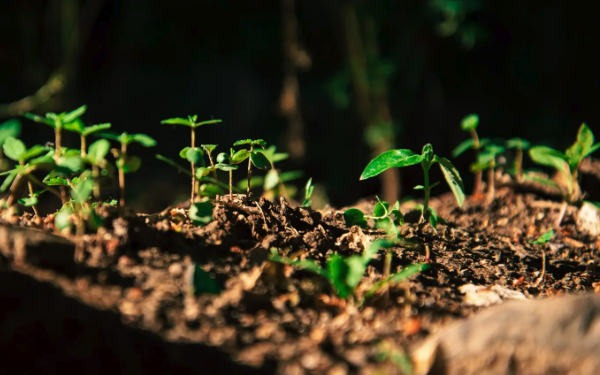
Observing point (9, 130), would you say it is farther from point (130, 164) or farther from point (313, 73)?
point (313, 73)

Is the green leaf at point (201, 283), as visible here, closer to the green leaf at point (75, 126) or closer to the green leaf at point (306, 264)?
the green leaf at point (306, 264)

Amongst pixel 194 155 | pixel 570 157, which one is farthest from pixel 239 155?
pixel 570 157

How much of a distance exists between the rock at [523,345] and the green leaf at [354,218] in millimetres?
497

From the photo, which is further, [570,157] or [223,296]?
[570,157]

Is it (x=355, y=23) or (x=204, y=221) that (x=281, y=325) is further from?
(x=355, y=23)

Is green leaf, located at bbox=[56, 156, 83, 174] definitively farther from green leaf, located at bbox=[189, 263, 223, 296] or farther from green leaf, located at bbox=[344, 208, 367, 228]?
green leaf, located at bbox=[344, 208, 367, 228]

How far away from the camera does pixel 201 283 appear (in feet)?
3.14

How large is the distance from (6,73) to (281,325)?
18.2 ft

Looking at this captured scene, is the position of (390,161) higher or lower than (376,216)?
higher

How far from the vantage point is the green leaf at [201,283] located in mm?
946

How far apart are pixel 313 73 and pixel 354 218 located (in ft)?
12.0

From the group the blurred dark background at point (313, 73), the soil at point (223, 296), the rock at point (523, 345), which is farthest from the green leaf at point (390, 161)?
the blurred dark background at point (313, 73)

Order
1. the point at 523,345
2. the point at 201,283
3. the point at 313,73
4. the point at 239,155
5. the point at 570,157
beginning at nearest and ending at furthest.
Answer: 1. the point at 523,345
2. the point at 201,283
3. the point at 239,155
4. the point at 570,157
5. the point at 313,73

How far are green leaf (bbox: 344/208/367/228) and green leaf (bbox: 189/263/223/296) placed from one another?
1.45 ft
